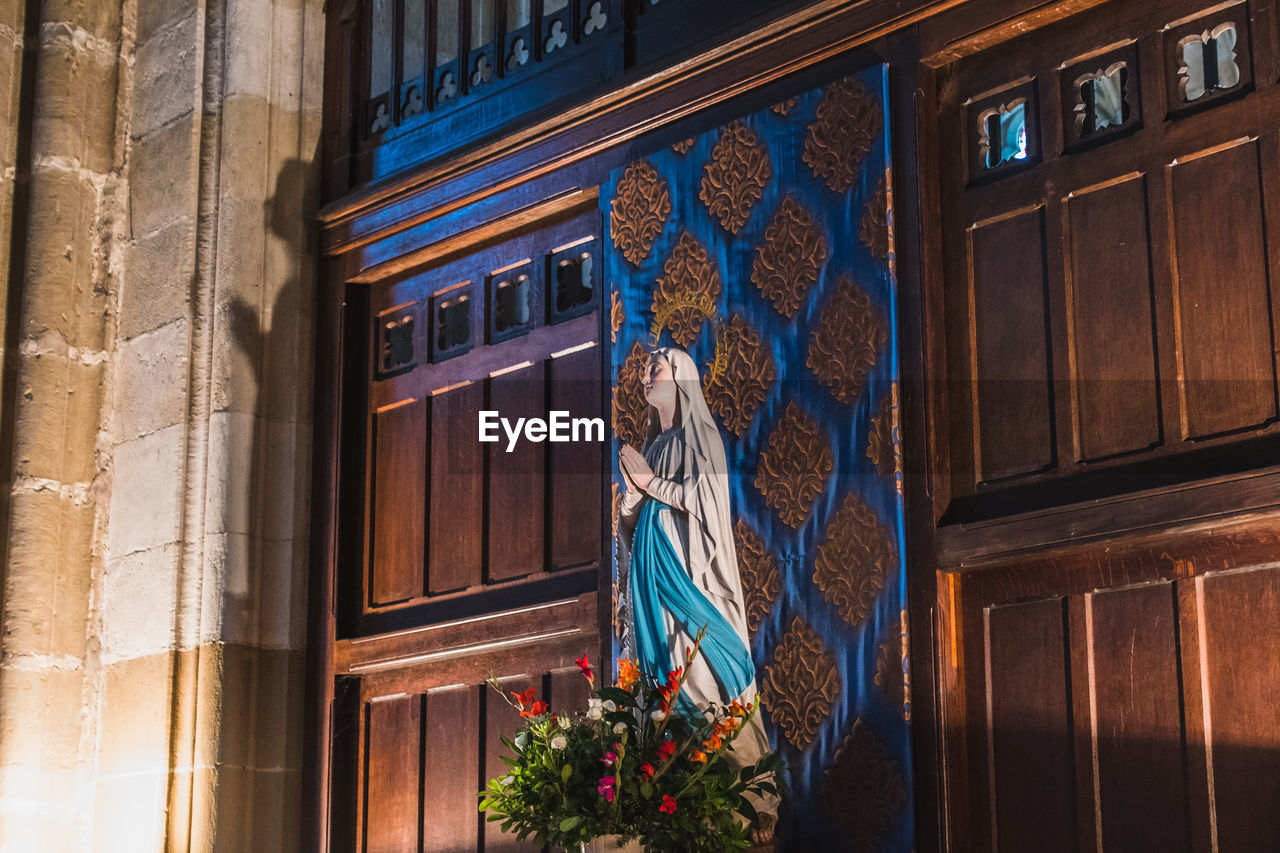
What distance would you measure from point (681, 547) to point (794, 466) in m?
0.52

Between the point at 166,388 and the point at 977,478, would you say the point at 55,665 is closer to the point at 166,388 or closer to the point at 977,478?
the point at 166,388

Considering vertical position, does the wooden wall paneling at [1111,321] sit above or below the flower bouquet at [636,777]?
above

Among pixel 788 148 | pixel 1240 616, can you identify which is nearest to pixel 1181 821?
pixel 1240 616

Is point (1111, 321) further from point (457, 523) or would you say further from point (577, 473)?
point (457, 523)

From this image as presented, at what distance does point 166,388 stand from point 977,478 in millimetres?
4101

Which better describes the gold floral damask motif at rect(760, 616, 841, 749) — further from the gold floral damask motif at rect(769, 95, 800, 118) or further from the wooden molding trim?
the wooden molding trim

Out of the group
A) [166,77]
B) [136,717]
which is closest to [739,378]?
[136,717]

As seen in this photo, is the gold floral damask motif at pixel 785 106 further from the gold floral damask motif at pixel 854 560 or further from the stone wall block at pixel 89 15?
the stone wall block at pixel 89 15

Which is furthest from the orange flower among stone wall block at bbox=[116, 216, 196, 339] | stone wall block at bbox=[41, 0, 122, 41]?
stone wall block at bbox=[41, 0, 122, 41]

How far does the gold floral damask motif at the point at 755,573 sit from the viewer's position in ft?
18.3

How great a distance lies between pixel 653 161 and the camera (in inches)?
247

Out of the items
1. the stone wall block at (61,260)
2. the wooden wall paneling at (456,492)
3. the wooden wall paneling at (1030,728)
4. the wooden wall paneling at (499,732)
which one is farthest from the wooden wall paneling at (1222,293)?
the stone wall block at (61,260)

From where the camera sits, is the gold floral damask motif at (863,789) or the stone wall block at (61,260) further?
the stone wall block at (61,260)

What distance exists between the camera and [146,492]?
297 inches
